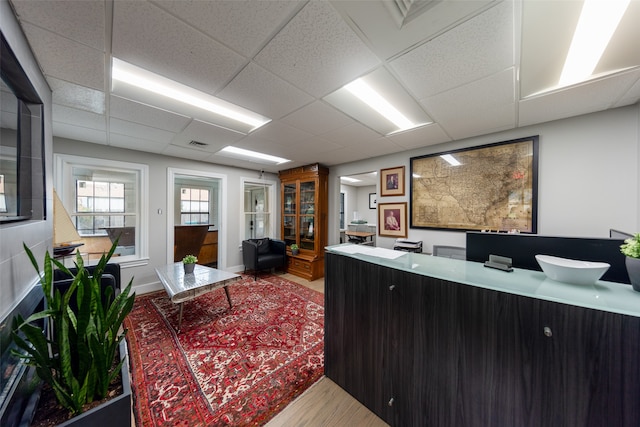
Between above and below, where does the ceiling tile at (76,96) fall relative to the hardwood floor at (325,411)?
above

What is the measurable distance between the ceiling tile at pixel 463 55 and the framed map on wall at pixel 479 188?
1.52 meters

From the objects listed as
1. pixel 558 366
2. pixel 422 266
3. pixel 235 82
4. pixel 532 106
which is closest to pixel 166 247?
pixel 235 82

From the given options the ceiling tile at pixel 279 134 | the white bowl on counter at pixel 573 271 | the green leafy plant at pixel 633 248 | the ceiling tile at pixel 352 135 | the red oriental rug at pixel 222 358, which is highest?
the ceiling tile at pixel 352 135

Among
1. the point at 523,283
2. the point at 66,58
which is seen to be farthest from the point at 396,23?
the point at 66,58

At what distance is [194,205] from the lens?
646 centimetres

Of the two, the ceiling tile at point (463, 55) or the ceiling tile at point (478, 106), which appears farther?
the ceiling tile at point (478, 106)

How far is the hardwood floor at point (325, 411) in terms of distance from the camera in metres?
1.40

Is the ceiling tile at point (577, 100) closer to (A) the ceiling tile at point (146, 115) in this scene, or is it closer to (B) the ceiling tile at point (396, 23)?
(B) the ceiling tile at point (396, 23)

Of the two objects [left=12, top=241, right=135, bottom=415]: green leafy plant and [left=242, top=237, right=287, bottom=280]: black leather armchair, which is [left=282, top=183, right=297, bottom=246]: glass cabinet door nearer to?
[left=242, top=237, right=287, bottom=280]: black leather armchair

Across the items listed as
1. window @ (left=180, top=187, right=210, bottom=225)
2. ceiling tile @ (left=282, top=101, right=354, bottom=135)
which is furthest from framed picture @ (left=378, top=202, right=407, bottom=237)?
window @ (left=180, top=187, right=210, bottom=225)

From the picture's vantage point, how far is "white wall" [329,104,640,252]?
6.54 feet

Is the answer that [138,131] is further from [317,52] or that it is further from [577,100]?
[577,100]

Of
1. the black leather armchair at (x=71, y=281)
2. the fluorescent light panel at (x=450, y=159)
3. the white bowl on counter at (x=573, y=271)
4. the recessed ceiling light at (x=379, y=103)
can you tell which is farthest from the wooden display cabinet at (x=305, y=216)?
the white bowl on counter at (x=573, y=271)

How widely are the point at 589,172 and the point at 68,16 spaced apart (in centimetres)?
420
